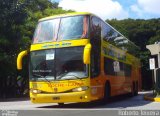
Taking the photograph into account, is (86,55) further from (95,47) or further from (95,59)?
(95,47)

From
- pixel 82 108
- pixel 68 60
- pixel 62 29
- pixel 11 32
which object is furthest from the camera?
pixel 11 32

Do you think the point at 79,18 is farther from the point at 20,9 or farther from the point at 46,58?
the point at 20,9

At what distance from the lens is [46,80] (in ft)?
57.6

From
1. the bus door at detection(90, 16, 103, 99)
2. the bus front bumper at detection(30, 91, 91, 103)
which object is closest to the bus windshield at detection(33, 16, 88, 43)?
the bus door at detection(90, 16, 103, 99)

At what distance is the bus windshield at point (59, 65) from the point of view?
17.2 metres

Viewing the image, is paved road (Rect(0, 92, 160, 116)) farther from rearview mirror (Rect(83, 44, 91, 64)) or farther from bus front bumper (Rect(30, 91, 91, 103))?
rearview mirror (Rect(83, 44, 91, 64))

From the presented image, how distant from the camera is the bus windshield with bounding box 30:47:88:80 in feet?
56.5

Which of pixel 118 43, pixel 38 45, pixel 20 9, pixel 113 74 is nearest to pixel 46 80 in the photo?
pixel 38 45

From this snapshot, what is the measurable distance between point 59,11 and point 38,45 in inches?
1186

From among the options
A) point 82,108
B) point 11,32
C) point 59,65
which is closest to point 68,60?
point 59,65

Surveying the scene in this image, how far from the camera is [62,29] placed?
18094mm

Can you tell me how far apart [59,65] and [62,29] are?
1.68m

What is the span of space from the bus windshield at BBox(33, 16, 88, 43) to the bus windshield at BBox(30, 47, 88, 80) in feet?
1.95

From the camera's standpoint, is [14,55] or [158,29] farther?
[158,29]
